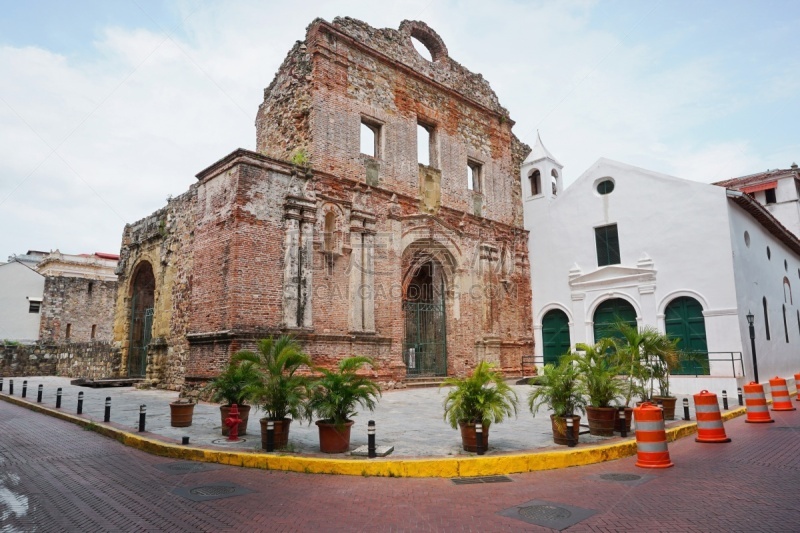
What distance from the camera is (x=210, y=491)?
5.89m

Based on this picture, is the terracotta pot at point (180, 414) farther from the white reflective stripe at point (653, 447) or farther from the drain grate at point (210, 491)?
the white reflective stripe at point (653, 447)

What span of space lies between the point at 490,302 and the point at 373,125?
26.4 ft

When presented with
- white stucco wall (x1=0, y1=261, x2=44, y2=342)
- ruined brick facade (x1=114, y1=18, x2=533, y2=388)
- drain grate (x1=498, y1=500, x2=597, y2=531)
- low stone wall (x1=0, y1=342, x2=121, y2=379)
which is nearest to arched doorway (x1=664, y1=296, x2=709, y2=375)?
ruined brick facade (x1=114, y1=18, x2=533, y2=388)

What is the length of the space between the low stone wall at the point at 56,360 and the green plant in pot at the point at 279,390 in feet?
53.3

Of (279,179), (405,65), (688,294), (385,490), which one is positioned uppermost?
(405,65)

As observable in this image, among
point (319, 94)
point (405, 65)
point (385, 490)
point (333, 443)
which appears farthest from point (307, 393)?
point (405, 65)

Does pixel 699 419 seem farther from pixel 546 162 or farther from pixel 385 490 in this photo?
pixel 546 162

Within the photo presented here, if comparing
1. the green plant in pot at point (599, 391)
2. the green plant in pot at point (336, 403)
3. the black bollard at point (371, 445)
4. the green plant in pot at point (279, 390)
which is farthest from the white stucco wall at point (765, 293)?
the green plant in pot at point (279, 390)

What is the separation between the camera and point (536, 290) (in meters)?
22.7

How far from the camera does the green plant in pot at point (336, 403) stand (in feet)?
24.6

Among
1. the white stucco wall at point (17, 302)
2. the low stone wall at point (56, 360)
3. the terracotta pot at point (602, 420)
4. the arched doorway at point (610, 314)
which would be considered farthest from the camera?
the white stucco wall at point (17, 302)

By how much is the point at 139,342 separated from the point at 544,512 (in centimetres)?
1959

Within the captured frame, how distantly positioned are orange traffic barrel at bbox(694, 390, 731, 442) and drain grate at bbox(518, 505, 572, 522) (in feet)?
16.8

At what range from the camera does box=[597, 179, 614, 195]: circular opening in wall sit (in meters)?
21.1
